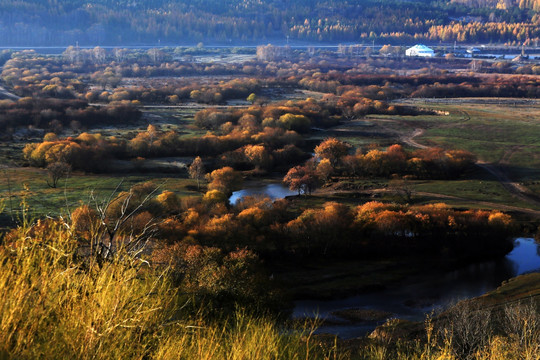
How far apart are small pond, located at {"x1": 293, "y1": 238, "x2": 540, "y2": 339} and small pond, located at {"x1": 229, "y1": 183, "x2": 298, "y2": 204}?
2254 cm

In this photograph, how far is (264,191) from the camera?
216 ft

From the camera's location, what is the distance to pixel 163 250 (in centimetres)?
3531

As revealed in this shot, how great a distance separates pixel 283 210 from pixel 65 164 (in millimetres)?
27532

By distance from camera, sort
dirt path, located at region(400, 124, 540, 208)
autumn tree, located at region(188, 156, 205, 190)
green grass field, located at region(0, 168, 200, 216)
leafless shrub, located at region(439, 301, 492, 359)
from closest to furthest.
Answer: leafless shrub, located at region(439, 301, 492, 359)
green grass field, located at region(0, 168, 200, 216)
dirt path, located at region(400, 124, 540, 208)
autumn tree, located at region(188, 156, 205, 190)

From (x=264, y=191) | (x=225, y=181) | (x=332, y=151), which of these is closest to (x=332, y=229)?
(x=264, y=191)

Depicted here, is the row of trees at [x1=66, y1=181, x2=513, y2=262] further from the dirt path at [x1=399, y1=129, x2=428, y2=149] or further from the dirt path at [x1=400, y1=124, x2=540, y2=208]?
the dirt path at [x1=399, y1=129, x2=428, y2=149]

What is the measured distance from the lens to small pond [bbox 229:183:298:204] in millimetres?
63406

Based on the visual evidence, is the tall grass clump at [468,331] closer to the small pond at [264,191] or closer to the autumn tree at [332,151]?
the small pond at [264,191]

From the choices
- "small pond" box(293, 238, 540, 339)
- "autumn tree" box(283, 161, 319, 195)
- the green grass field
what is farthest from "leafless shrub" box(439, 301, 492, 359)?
"autumn tree" box(283, 161, 319, 195)

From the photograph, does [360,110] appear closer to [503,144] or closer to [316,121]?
[316,121]

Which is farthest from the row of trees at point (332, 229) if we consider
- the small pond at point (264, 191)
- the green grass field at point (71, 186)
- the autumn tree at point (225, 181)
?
the small pond at point (264, 191)

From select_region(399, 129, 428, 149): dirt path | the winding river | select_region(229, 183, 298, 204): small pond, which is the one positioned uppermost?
the winding river

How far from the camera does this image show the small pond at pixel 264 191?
208 feet

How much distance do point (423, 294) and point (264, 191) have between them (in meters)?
27.6
